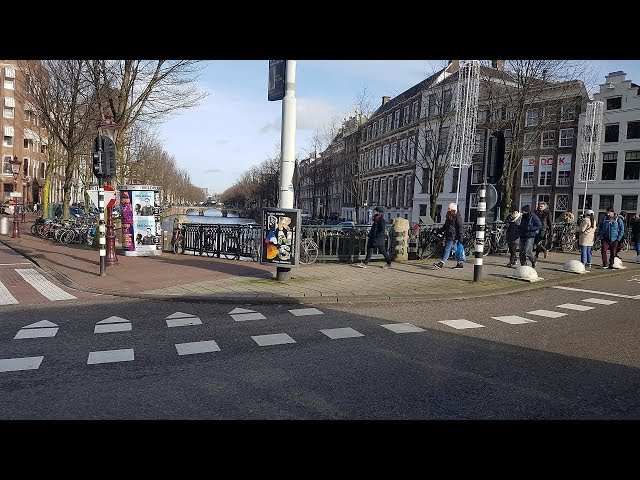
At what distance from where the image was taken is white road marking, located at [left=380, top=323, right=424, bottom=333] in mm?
6285

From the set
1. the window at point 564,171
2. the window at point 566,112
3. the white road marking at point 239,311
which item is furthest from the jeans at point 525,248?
the window at point 564,171

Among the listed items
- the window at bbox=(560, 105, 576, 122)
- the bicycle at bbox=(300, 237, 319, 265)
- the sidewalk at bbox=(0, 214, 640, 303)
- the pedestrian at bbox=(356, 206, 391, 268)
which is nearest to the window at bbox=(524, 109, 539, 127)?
the window at bbox=(560, 105, 576, 122)

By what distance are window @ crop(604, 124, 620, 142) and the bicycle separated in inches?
1359

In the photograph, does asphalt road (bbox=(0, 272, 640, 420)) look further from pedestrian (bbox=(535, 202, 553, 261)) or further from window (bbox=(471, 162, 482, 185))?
window (bbox=(471, 162, 482, 185))

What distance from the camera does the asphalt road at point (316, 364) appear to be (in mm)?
3652

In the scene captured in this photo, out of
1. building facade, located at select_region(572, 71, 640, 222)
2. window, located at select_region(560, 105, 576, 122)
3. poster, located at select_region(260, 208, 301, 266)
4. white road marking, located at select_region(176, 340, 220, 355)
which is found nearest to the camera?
white road marking, located at select_region(176, 340, 220, 355)

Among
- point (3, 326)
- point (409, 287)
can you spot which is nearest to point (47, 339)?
point (3, 326)

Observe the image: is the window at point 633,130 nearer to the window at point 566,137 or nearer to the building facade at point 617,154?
the building facade at point 617,154

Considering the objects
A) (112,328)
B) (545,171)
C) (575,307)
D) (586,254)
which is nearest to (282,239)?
(112,328)

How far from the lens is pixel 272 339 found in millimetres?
5730

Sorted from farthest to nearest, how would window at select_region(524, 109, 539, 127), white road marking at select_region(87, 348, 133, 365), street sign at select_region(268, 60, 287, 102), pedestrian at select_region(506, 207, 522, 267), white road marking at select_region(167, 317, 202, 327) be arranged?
window at select_region(524, 109, 539, 127), pedestrian at select_region(506, 207, 522, 267), street sign at select_region(268, 60, 287, 102), white road marking at select_region(167, 317, 202, 327), white road marking at select_region(87, 348, 133, 365)

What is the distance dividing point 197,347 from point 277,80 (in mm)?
5855

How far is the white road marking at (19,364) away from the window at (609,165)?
136 ft
